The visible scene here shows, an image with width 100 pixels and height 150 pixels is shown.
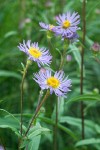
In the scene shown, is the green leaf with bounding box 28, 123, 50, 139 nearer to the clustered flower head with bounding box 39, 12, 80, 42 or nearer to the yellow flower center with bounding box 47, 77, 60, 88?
the yellow flower center with bounding box 47, 77, 60, 88

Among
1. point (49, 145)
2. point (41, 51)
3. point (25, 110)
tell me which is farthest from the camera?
point (25, 110)

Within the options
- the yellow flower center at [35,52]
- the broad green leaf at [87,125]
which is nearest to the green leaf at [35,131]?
the yellow flower center at [35,52]

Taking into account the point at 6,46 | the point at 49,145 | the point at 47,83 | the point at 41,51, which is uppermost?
the point at 6,46

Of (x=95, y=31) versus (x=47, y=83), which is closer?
(x=47, y=83)

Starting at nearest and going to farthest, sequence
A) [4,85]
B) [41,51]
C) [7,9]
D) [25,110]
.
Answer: [41,51], [25,110], [4,85], [7,9]

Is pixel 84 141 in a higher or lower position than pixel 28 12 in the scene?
lower

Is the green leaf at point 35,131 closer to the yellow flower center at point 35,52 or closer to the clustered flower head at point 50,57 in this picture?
the clustered flower head at point 50,57

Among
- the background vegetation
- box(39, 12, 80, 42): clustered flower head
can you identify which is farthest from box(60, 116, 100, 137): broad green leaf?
box(39, 12, 80, 42): clustered flower head

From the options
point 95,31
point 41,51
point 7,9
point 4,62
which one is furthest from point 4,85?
point 41,51

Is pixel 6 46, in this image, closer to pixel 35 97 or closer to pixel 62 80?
pixel 35 97
